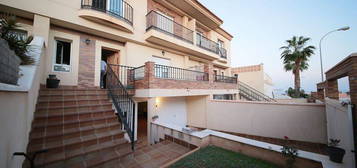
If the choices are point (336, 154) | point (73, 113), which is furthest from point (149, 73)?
point (336, 154)

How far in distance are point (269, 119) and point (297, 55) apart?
11990 mm

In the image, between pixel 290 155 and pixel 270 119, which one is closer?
pixel 290 155

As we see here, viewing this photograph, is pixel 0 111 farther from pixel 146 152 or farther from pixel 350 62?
pixel 350 62

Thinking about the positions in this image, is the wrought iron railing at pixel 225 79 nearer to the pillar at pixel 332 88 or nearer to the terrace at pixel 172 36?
the terrace at pixel 172 36

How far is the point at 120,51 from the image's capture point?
730cm

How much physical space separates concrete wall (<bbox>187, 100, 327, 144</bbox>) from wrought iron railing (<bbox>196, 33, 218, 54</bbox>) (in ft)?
17.5

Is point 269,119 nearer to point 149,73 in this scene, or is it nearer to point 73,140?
point 149,73

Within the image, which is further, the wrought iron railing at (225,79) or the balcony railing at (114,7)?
the wrought iron railing at (225,79)

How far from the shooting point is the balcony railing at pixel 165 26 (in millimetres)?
7735

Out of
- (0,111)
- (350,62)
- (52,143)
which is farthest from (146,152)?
(350,62)

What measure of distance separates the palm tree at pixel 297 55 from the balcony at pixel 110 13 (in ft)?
57.9

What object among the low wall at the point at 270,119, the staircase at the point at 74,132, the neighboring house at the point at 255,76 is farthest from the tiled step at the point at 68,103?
the neighboring house at the point at 255,76

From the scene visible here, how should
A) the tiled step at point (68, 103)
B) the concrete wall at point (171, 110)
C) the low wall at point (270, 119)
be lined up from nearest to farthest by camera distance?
1. the tiled step at point (68, 103)
2. the low wall at point (270, 119)
3. the concrete wall at point (171, 110)

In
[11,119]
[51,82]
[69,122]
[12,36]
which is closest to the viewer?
[11,119]
